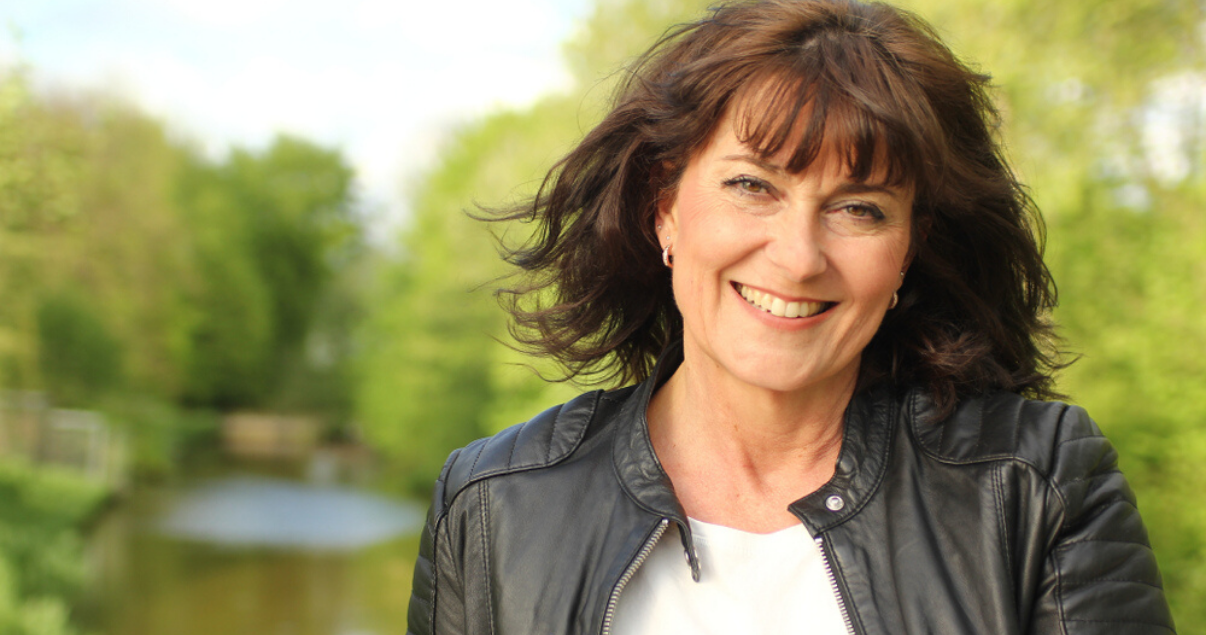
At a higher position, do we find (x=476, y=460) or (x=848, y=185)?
(x=848, y=185)

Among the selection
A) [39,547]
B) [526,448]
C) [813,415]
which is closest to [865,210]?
[813,415]

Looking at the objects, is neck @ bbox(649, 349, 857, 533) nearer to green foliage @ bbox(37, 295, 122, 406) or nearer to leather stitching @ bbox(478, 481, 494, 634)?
leather stitching @ bbox(478, 481, 494, 634)

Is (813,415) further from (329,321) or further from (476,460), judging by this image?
(329,321)

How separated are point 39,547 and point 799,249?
1637cm

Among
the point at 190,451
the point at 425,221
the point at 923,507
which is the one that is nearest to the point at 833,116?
the point at 923,507

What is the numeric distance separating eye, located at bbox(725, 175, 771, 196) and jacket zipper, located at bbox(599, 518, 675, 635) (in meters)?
0.51

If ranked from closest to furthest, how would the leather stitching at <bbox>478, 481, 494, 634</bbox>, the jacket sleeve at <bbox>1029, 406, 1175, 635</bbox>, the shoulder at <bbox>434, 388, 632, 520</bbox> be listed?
the jacket sleeve at <bbox>1029, 406, 1175, 635</bbox> < the leather stitching at <bbox>478, 481, 494, 634</bbox> < the shoulder at <bbox>434, 388, 632, 520</bbox>

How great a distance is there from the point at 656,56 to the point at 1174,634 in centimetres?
116

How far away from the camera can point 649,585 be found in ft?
5.40

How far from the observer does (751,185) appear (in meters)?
1.61

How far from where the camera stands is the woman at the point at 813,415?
151 cm

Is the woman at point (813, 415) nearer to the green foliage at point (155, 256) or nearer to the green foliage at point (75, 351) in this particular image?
the green foliage at point (155, 256)

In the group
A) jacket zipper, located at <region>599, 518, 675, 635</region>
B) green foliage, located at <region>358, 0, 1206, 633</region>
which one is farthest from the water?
jacket zipper, located at <region>599, 518, 675, 635</region>

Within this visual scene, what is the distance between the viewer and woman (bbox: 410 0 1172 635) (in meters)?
1.51
